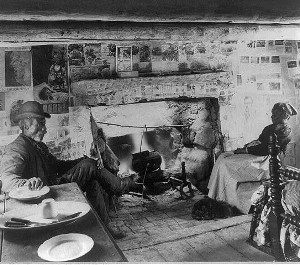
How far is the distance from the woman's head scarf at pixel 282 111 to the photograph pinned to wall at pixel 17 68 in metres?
1.42

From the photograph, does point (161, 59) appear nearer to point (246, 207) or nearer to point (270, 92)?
point (270, 92)

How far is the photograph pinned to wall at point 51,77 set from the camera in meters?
1.90

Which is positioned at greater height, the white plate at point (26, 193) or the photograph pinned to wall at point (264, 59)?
the photograph pinned to wall at point (264, 59)

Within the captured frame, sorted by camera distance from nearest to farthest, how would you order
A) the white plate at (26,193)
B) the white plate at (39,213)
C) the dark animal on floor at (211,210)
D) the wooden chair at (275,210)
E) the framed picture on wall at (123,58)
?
1. the white plate at (39,213)
2. the white plate at (26,193)
3. the wooden chair at (275,210)
4. the framed picture on wall at (123,58)
5. the dark animal on floor at (211,210)

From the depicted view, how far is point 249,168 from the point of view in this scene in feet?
6.97

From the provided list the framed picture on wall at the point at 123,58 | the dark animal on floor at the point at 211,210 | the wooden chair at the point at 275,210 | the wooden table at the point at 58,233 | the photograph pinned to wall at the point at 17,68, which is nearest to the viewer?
the wooden table at the point at 58,233

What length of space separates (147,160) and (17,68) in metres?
0.90

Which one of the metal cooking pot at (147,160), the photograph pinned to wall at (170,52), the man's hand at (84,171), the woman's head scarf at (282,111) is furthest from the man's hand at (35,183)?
the woman's head scarf at (282,111)

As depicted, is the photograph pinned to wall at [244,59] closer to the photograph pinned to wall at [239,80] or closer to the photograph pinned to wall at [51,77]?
the photograph pinned to wall at [239,80]

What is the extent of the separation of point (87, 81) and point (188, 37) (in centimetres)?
60

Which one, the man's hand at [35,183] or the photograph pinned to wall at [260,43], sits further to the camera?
the photograph pinned to wall at [260,43]

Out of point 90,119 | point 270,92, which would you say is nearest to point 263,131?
point 270,92

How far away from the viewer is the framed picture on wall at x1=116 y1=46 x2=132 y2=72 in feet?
6.43

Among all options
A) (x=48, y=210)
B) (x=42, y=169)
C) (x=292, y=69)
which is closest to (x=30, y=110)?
(x=42, y=169)
